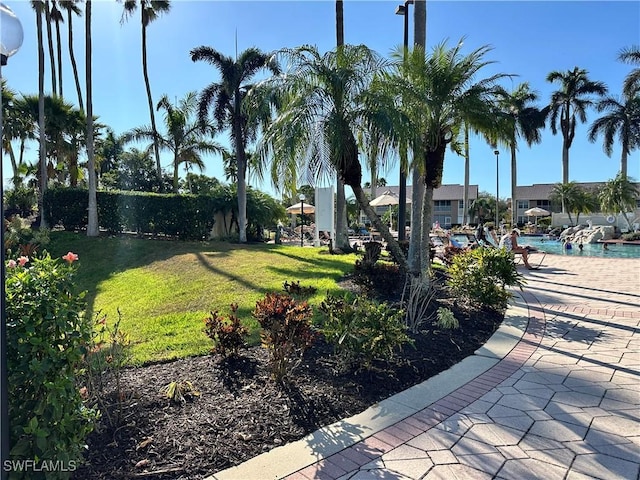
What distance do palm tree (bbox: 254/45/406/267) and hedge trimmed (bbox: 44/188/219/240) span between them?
9.75 metres

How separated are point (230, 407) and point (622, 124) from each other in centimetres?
4090

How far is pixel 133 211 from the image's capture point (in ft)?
51.1

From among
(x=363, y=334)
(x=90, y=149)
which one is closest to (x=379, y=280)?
(x=363, y=334)

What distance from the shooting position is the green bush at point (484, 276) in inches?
246

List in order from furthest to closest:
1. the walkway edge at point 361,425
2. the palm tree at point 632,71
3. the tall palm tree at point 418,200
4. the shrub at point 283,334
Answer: the palm tree at point 632,71, the tall palm tree at point 418,200, the shrub at point 283,334, the walkway edge at point 361,425

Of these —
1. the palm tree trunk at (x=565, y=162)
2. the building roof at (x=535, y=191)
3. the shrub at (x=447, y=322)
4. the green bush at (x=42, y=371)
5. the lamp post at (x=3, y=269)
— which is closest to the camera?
the lamp post at (x=3, y=269)

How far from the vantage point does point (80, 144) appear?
2117 cm

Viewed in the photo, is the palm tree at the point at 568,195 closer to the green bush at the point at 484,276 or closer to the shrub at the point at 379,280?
the green bush at the point at 484,276

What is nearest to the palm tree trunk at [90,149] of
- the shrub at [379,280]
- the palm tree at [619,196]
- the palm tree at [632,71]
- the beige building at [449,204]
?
the shrub at [379,280]

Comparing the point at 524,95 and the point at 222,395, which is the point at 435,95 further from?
the point at 524,95

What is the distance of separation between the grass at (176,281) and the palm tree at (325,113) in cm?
232

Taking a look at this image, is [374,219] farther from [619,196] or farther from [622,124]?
[622,124]

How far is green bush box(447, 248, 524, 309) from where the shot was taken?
6242 millimetres

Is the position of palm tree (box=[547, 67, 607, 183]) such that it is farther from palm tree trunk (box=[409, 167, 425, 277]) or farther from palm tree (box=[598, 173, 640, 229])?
palm tree trunk (box=[409, 167, 425, 277])
